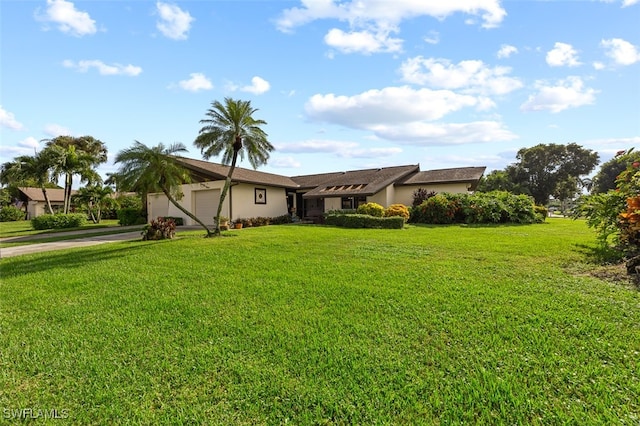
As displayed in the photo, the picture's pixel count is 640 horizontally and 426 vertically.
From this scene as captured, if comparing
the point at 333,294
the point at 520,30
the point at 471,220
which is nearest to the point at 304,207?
the point at 471,220

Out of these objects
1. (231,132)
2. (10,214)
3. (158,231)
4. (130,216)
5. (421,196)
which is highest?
(231,132)

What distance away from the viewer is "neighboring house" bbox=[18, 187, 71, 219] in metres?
38.6

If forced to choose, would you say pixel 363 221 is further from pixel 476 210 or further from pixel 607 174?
pixel 607 174

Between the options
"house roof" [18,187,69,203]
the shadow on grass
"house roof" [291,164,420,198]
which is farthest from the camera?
"house roof" [18,187,69,203]

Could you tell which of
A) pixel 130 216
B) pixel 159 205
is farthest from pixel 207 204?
pixel 130 216

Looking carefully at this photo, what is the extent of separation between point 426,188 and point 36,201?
45818 millimetres

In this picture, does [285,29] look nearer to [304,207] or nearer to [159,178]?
[159,178]

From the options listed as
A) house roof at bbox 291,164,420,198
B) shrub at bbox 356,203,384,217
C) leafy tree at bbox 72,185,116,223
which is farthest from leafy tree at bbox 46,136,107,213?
shrub at bbox 356,203,384,217

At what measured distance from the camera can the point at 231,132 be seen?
43.0ft

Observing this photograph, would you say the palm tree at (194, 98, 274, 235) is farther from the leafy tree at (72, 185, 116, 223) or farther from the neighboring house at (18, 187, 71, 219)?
the neighboring house at (18, 187, 71, 219)

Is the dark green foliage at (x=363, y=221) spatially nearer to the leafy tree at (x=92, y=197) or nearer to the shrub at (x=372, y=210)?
the shrub at (x=372, y=210)

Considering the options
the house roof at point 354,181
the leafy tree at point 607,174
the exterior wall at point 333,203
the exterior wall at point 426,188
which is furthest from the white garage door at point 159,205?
the leafy tree at point 607,174

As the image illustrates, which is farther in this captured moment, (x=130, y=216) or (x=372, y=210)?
A: (x=130, y=216)

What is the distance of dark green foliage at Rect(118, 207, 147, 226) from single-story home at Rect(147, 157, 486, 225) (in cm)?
79
